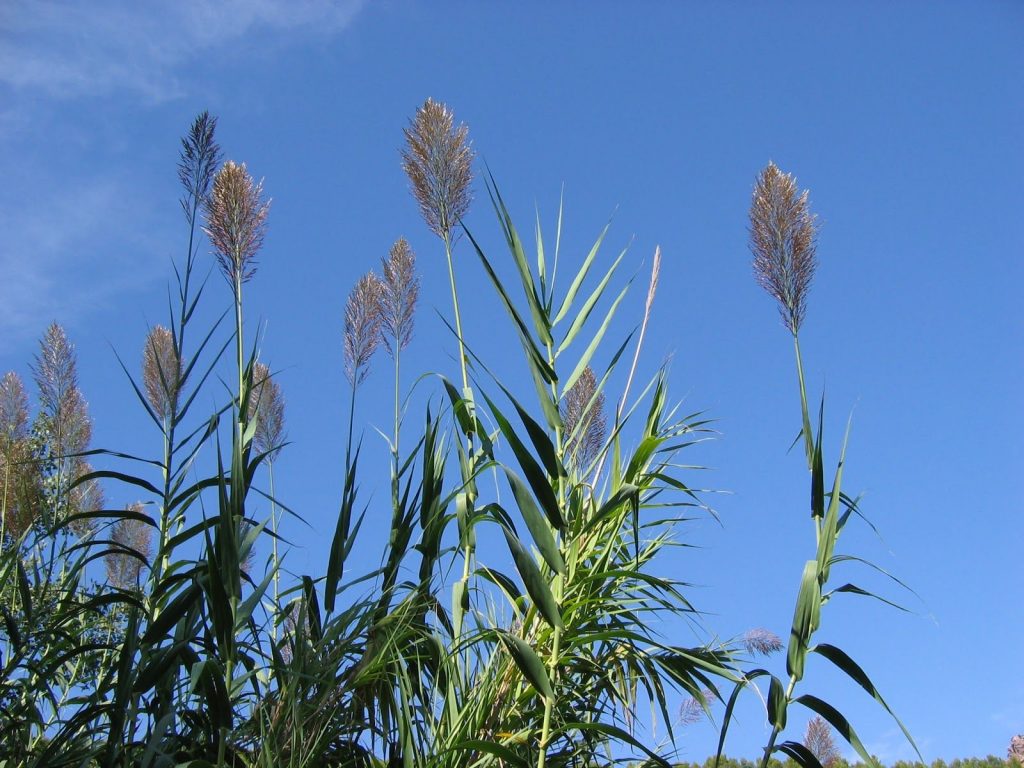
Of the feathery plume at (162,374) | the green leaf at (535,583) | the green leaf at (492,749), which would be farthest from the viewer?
the feathery plume at (162,374)

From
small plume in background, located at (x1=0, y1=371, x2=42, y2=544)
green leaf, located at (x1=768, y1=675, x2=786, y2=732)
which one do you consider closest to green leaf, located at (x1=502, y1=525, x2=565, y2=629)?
green leaf, located at (x1=768, y1=675, x2=786, y2=732)

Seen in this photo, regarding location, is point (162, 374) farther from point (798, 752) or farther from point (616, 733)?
point (798, 752)

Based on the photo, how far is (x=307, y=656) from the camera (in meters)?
→ 2.53

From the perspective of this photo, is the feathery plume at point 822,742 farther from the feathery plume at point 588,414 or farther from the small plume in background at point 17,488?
the small plume in background at point 17,488

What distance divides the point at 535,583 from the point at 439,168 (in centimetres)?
185

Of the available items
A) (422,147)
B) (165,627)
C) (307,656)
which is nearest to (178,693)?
(165,627)

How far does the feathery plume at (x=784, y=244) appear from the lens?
11.1 ft

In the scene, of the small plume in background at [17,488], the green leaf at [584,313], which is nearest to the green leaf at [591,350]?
the green leaf at [584,313]

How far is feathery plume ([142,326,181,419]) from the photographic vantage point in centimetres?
320

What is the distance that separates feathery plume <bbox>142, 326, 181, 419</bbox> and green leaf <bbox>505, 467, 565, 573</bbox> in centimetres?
106

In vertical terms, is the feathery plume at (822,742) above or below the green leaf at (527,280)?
below

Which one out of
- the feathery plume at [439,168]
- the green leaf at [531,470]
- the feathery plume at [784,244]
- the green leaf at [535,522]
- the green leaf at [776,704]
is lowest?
the green leaf at [776,704]

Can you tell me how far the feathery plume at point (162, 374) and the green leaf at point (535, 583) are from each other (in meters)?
1.13

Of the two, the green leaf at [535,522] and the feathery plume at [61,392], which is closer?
the green leaf at [535,522]
